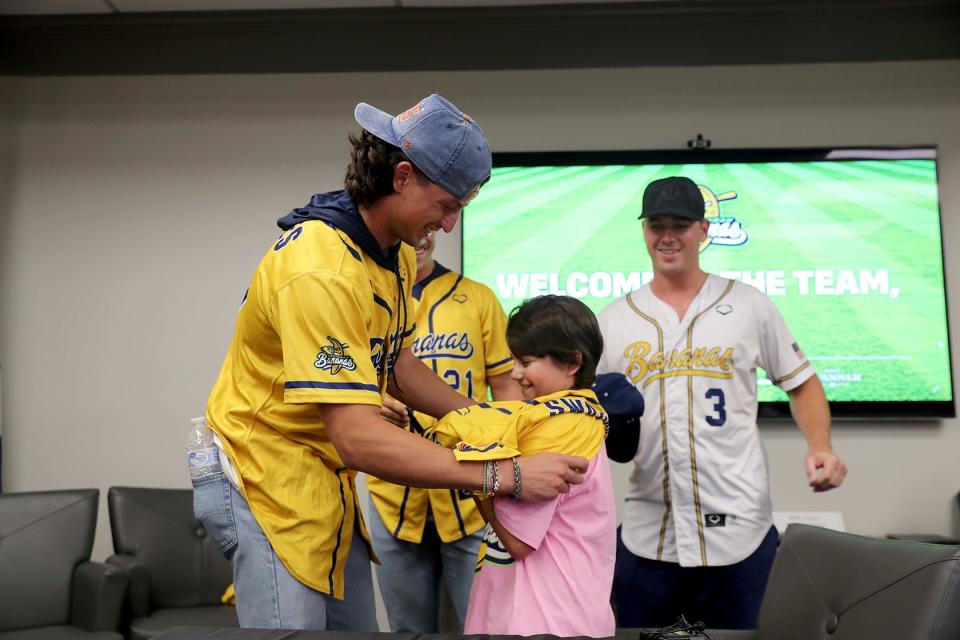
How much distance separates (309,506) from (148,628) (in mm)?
1898

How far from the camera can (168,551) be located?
3.49 metres

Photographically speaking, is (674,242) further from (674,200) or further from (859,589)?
(859,589)

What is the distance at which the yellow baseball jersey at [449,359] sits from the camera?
2.56 metres

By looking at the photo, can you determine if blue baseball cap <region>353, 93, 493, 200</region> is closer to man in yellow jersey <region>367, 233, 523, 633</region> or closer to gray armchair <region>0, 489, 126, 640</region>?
man in yellow jersey <region>367, 233, 523, 633</region>

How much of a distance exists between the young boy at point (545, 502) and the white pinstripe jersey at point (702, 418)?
740 mm

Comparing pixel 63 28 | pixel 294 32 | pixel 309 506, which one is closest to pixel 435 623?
pixel 309 506

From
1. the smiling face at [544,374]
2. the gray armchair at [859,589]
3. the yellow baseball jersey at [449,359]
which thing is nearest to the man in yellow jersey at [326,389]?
the smiling face at [544,374]

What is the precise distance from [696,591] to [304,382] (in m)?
1.45

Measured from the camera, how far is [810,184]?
3.86m

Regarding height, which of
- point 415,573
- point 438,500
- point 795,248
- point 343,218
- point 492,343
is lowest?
point 415,573

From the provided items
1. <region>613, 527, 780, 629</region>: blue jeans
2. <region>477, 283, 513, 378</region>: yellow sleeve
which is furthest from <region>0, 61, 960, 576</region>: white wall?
<region>613, 527, 780, 629</region>: blue jeans

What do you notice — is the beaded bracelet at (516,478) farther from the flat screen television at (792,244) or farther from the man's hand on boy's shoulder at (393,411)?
the flat screen television at (792,244)

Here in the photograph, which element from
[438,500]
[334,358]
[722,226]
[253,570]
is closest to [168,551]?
[438,500]

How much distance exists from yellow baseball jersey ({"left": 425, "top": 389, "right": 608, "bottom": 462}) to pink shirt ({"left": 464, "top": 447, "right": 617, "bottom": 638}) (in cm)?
8
